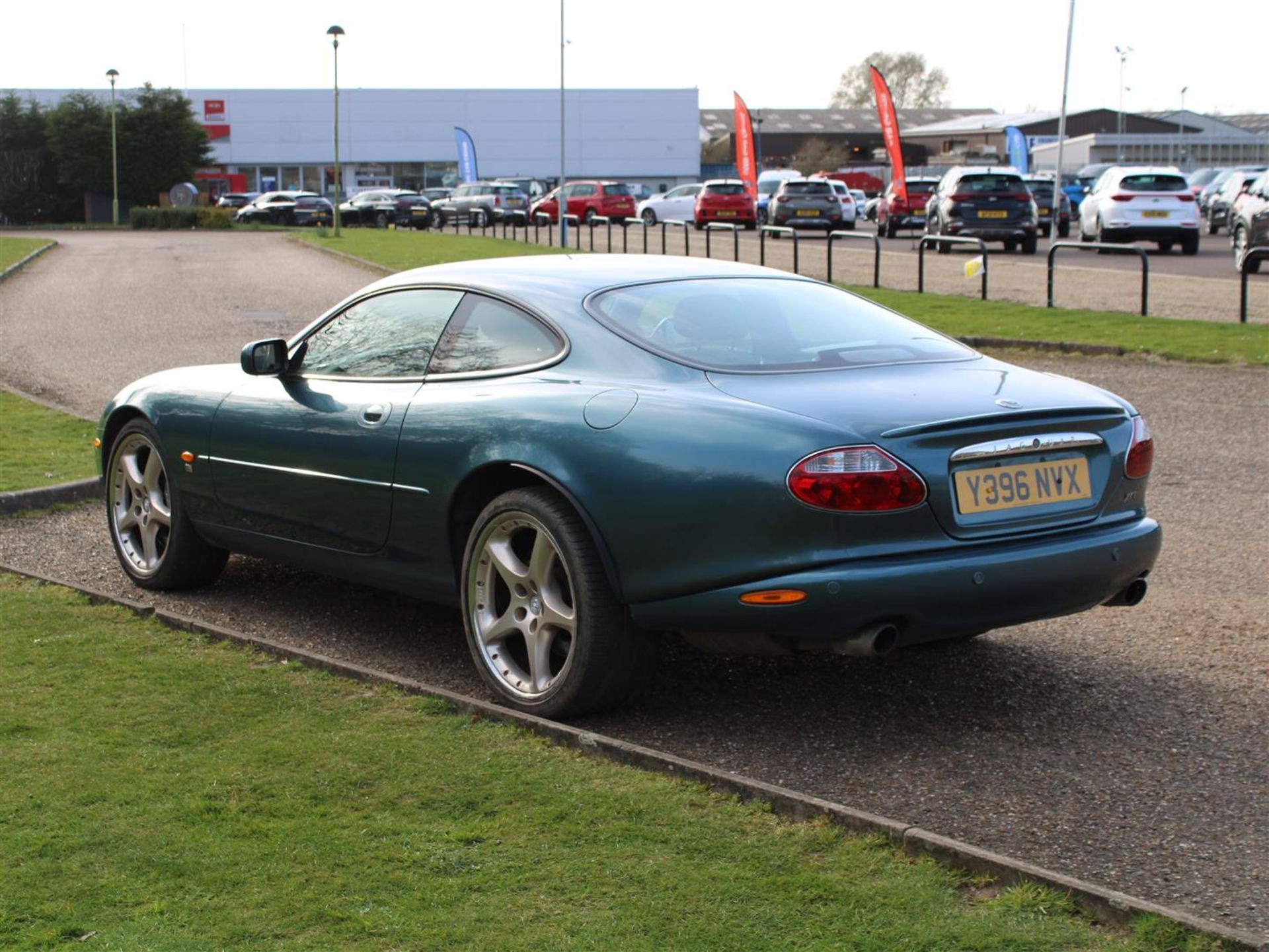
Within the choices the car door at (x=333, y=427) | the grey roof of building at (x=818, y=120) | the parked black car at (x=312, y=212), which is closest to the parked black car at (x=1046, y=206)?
the parked black car at (x=312, y=212)

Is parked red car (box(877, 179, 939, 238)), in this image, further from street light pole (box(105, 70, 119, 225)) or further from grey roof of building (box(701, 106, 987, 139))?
grey roof of building (box(701, 106, 987, 139))

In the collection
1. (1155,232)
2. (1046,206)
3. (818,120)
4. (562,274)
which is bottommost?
(562,274)

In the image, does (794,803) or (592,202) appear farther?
(592,202)

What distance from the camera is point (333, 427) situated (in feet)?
18.4

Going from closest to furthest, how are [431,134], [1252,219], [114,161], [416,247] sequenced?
[1252,219]
[416,247]
[114,161]
[431,134]

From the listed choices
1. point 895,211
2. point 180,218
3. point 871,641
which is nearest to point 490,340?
point 871,641

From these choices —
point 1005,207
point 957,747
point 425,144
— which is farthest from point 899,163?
point 425,144

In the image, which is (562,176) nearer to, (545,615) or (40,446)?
(40,446)

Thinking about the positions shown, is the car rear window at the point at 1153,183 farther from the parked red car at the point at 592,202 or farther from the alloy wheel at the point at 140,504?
the alloy wheel at the point at 140,504

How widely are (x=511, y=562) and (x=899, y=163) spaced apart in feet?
137

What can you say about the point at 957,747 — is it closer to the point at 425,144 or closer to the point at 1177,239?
the point at 1177,239

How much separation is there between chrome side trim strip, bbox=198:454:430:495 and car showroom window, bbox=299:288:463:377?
15.3 inches

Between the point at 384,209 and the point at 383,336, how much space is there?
53.1 metres

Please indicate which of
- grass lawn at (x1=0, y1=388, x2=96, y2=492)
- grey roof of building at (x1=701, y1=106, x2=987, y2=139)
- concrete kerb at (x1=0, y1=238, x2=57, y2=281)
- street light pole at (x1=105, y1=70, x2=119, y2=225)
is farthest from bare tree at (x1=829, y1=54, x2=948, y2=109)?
grass lawn at (x1=0, y1=388, x2=96, y2=492)
